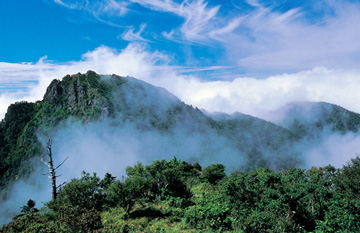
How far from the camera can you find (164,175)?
24.8 m

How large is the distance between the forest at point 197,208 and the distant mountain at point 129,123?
384ft

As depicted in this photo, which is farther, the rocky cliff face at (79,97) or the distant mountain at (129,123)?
the rocky cliff face at (79,97)

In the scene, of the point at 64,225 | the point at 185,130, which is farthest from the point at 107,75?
the point at 64,225

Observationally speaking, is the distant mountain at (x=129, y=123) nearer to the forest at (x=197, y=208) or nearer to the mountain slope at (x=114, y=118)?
the mountain slope at (x=114, y=118)

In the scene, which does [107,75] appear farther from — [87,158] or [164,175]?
[164,175]

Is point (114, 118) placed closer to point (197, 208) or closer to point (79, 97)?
point (79, 97)

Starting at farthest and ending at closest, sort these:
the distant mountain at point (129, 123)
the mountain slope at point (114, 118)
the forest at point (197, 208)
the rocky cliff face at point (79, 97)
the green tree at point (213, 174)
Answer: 1. the rocky cliff face at point (79, 97)
2. the distant mountain at point (129, 123)
3. the mountain slope at point (114, 118)
4. the green tree at point (213, 174)
5. the forest at point (197, 208)

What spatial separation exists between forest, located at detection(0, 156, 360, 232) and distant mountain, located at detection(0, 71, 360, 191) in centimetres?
11714

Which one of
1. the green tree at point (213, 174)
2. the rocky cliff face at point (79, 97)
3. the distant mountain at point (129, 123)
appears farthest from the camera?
the rocky cliff face at point (79, 97)

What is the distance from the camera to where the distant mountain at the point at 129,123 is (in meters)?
129

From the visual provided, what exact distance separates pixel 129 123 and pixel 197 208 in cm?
13604

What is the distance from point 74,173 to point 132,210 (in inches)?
4353

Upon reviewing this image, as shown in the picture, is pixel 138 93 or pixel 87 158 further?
pixel 138 93

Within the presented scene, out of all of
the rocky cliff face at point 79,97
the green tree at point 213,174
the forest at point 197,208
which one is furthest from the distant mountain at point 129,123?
the forest at point 197,208
